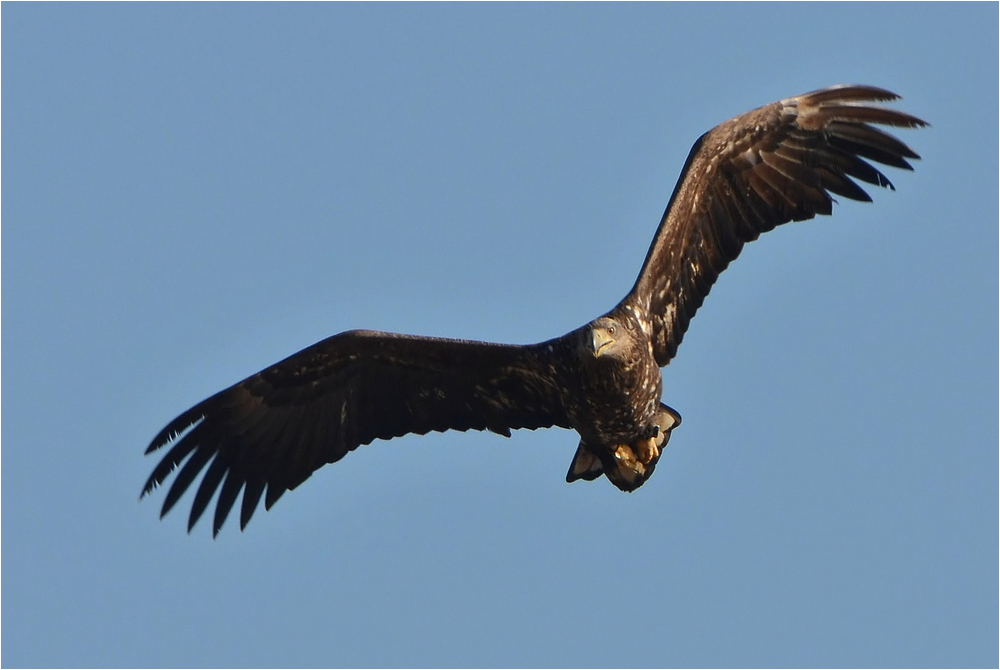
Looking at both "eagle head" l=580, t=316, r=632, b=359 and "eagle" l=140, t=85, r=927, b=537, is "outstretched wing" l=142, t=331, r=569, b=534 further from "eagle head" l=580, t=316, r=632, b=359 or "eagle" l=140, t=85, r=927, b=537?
"eagle head" l=580, t=316, r=632, b=359

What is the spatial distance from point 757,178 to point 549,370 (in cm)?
Result: 286

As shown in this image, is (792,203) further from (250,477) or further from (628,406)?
(250,477)

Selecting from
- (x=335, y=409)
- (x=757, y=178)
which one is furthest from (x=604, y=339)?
(x=335, y=409)

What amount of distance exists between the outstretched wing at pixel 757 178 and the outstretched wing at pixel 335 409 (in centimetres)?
144

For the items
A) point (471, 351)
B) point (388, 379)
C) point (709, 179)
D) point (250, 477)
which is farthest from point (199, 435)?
point (709, 179)

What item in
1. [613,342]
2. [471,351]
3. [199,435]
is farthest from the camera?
[199,435]

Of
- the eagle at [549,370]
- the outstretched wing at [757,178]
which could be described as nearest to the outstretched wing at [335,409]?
the eagle at [549,370]

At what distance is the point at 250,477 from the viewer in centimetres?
1434

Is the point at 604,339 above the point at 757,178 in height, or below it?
below

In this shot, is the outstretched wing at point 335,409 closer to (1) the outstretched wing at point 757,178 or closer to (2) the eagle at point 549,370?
(2) the eagle at point 549,370

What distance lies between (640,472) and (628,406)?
0.90 metres

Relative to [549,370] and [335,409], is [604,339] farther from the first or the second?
[335,409]

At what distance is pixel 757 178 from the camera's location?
13.9 m

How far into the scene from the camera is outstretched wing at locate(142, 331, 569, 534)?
13.4m
